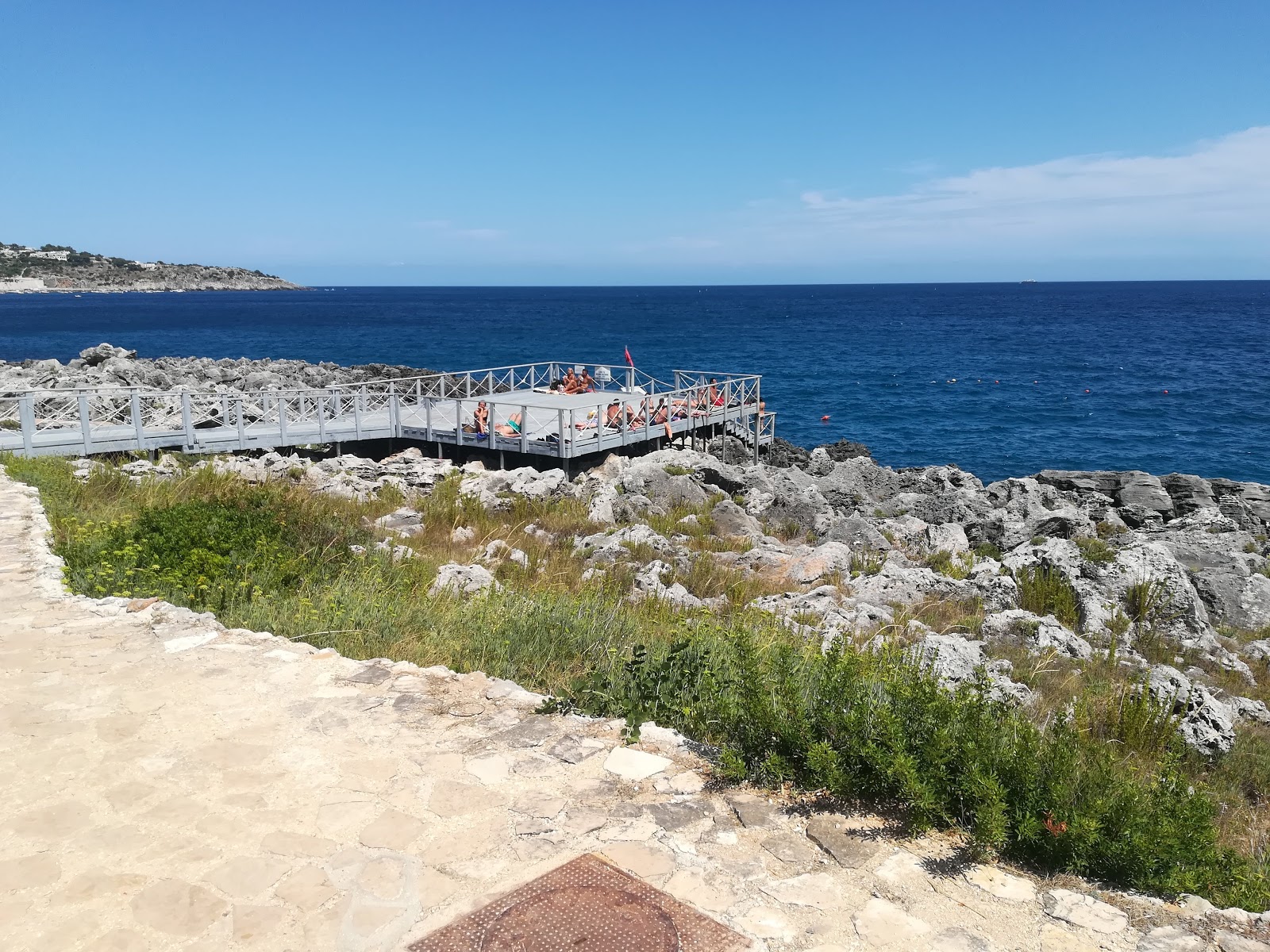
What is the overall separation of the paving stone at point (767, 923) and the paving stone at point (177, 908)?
6.33 ft

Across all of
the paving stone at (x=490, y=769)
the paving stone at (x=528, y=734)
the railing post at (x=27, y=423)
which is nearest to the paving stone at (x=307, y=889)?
the paving stone at (x=490, y=769)

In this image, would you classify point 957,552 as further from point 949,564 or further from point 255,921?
point 255,921

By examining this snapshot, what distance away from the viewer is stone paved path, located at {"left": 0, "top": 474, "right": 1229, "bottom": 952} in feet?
11.1

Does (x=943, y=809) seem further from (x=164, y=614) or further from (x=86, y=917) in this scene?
(x=164, y=614)

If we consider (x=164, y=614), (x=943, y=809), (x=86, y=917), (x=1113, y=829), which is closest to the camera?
(x=86, y=917)

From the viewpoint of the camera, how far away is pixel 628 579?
10.4 meters

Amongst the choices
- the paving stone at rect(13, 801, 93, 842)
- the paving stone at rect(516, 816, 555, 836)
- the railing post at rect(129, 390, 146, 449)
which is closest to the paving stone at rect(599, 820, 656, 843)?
the paving stone at rect(516, 816, 555, 836)

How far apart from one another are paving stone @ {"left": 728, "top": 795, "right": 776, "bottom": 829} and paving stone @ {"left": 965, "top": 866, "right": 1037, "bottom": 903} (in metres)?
0.85

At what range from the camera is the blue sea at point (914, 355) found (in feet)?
112

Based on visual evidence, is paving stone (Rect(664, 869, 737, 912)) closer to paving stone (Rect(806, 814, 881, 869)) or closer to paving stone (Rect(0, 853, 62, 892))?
paving stone (Rect(806, 814, 881, 869))

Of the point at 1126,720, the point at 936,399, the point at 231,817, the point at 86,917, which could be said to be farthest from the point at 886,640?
the point at 936,399

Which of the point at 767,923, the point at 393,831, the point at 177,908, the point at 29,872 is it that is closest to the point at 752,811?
the point at 767,923

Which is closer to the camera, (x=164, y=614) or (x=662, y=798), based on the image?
(x=662, y=798)

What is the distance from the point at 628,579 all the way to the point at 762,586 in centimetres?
154
